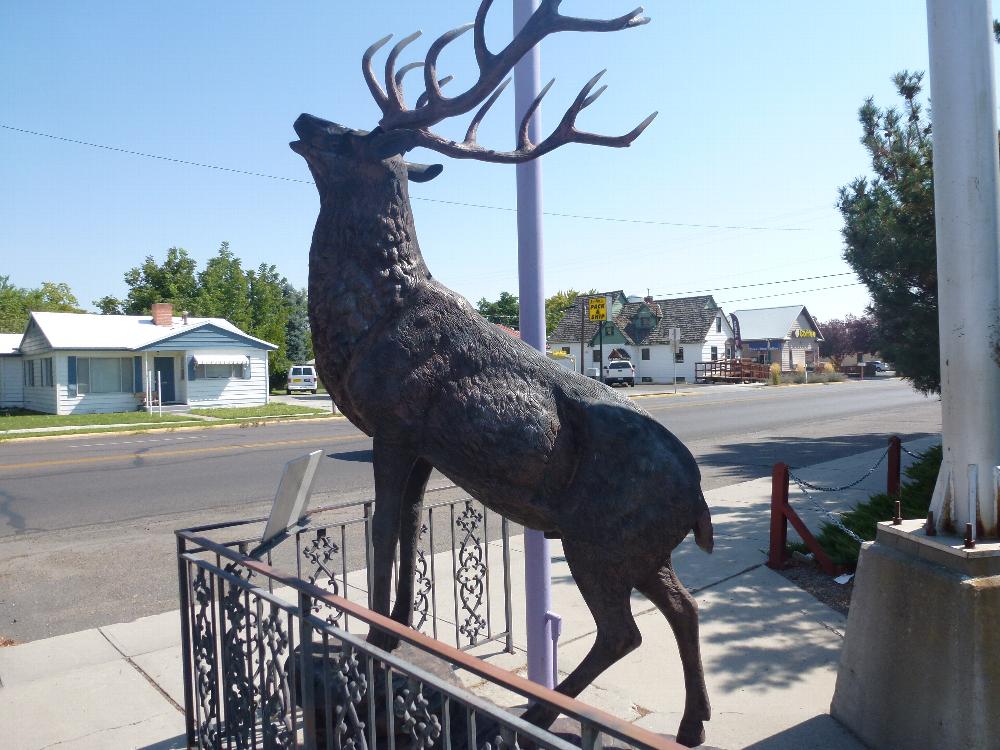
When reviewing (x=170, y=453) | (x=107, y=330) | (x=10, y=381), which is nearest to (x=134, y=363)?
(x=107, y=330)

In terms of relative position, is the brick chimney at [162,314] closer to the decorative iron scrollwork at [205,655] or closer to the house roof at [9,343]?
the house roof at [9,343]

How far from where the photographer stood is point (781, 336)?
186ft

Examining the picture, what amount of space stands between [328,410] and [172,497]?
13480 millimetres

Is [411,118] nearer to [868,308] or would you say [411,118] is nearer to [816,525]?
[816,525]

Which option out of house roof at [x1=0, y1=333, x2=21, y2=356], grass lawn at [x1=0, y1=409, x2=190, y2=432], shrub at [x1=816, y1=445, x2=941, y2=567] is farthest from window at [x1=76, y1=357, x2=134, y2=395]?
shrub at [x1=816, y1=445, x2=941, y2=567]

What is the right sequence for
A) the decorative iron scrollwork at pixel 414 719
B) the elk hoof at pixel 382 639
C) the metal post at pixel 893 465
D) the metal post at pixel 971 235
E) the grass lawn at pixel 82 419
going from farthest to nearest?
the grass lawn at pixel 82 419, the metal post at pixel 893 465, the metal post at pixel 971 235, the elk hoof at pixel 382 639, the decorative iron scrollwork at pixel 414 719

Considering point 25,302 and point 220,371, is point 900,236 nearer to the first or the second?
point 220,371

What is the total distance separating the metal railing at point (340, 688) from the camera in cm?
160

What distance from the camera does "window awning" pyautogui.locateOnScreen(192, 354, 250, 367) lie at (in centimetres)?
2395

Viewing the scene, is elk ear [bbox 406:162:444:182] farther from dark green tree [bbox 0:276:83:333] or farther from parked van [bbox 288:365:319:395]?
dark green tree [bbox 0:276:83:333]

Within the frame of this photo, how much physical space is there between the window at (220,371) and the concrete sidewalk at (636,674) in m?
20.7

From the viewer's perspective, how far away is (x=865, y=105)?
7230 mm

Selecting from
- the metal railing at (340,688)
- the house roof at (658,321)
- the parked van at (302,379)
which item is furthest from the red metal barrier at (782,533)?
the house roof at (658,321)

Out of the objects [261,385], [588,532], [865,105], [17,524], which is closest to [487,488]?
[588,532]
